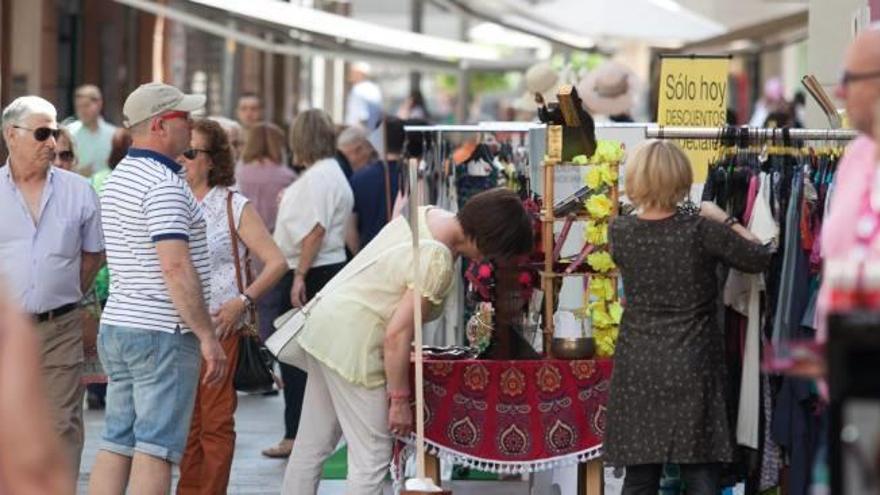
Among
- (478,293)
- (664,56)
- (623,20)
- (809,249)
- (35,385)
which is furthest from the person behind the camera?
(623,20)

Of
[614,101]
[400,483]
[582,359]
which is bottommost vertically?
[400,483]

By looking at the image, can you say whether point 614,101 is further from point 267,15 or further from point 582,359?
point 582,359

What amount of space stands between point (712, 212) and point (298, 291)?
421cm

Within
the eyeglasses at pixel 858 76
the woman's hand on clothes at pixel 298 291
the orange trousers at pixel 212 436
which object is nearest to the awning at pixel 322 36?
the woman's hand on clothes at pixel 298 291

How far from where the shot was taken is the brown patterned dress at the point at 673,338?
23.9ft

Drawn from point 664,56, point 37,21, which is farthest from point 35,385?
point 37,21

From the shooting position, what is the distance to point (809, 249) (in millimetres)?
7586

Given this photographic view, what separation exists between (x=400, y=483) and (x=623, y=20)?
1498cm

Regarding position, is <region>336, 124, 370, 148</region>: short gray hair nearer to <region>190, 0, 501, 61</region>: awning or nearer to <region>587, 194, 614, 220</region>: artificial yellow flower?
<region>190, 0, 501, 61</region>: awning

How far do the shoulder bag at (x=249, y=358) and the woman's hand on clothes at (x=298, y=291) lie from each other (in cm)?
190

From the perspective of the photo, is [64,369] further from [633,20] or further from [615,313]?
[633,20]

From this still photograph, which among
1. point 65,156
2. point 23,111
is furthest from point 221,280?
point 23,111

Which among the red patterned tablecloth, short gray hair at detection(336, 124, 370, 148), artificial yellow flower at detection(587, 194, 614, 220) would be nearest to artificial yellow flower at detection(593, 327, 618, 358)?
the red patterned tablecloth

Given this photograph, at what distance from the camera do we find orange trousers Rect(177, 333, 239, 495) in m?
9.23
